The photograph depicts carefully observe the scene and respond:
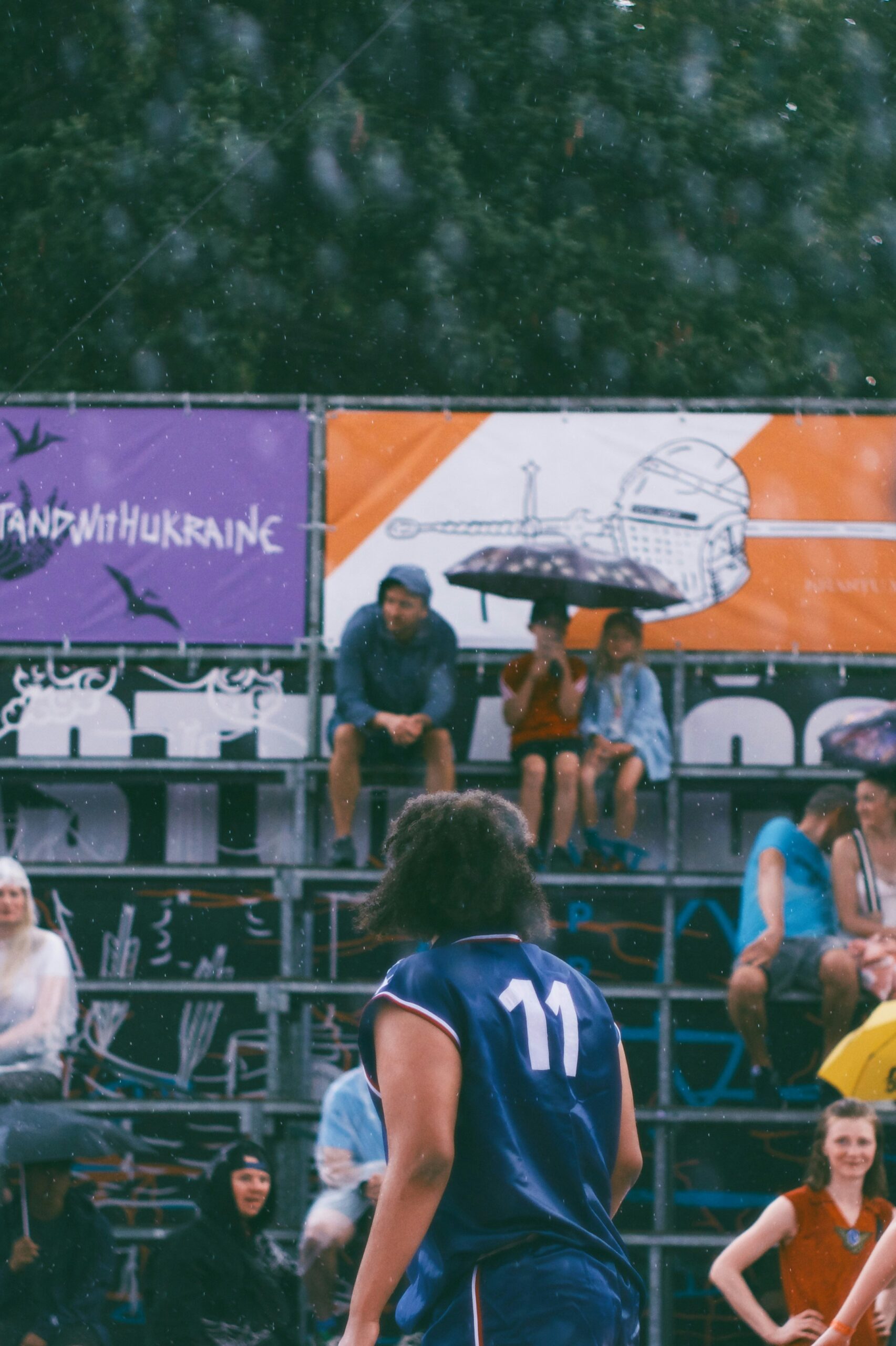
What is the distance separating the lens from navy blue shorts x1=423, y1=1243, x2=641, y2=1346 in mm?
2658

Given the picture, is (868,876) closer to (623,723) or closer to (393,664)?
(623,723)

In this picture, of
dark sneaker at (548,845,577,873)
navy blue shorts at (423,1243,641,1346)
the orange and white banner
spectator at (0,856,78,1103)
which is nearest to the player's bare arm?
navy blue shorts at (423,1243,641,1346)

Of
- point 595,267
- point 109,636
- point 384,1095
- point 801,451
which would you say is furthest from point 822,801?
point 595,267

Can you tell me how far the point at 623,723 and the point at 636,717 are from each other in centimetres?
8

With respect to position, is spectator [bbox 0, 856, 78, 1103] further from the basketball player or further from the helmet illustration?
the basketball player

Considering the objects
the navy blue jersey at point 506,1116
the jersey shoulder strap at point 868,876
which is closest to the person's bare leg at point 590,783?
the jersey shoulder strap at point 868,876

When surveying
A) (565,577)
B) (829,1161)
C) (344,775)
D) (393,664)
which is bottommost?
(829,1161)

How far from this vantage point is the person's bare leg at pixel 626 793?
853 centimetres

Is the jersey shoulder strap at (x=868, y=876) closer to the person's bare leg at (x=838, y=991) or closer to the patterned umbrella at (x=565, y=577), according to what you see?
the person's bare leg at (x=838, y=991)

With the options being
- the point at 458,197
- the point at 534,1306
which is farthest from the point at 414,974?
the point at 458,197

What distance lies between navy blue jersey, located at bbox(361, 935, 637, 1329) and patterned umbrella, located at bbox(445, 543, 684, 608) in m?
5.76

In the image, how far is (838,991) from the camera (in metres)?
7.47

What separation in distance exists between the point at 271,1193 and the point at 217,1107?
0.78 m

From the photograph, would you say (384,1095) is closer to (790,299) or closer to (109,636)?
(109,636)
